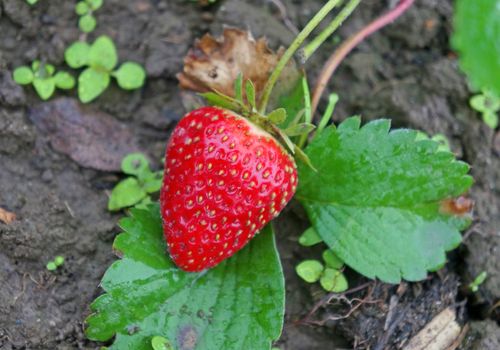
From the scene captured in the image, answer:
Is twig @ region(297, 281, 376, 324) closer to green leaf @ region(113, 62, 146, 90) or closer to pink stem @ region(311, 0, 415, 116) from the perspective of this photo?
pink stem @ region(311, 0, 415, 116)

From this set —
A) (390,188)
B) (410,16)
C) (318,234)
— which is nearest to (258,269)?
(318,234)

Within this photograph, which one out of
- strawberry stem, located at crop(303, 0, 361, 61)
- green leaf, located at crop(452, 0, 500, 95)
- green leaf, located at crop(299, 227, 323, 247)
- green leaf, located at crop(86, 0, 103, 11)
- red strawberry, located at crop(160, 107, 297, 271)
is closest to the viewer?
green leaf, located at crop(452, 0, 500, 95)

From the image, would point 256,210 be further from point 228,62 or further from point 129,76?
point 129,76

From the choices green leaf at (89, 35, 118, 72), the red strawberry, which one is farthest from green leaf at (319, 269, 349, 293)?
green leaf at (89, 35, 118, 72)

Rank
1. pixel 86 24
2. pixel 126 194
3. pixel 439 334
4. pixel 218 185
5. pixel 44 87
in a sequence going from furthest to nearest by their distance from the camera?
1. pixel 86 24
2. pixel 44 87
3. pixel 126 194
4. pixel 439 334
5. pixel 218 185

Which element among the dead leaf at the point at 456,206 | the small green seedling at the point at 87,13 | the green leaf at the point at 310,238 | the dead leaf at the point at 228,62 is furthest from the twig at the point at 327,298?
→ the small green seedling at the point at 87,13

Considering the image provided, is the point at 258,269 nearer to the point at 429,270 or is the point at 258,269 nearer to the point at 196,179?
the point at 196,179

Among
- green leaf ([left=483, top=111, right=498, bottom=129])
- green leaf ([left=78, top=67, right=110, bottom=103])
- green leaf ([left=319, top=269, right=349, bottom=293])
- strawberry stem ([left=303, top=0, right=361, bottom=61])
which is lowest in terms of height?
green leaf ([left=78, top=67, right=110, bottom=103])

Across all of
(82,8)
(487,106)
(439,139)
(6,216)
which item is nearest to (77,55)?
(82,8)
